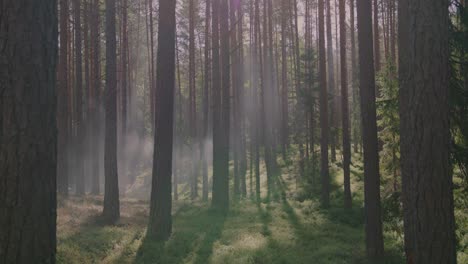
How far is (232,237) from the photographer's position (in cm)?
1234

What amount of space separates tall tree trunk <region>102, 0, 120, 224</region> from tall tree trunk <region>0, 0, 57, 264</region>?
11267mm

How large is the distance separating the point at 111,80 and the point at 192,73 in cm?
1328

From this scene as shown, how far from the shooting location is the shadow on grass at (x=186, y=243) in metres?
9.50

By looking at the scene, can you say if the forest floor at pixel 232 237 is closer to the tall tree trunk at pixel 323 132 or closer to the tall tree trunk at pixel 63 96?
the tall tree trunk at pixel 323 132

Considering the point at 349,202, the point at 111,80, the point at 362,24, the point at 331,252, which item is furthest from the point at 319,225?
the point at 111,80

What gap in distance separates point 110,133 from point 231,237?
5587mm

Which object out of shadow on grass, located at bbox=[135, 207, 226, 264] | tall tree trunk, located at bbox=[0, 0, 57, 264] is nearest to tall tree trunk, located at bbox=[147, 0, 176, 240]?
shadow on grass, located at bbox=[135, 207, 226, 264]

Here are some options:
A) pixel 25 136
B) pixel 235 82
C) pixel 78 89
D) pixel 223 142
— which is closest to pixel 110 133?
pixel 223 142

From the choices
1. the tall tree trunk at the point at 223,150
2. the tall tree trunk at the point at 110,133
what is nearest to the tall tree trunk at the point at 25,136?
the tall tree trunk at the point at 110,133

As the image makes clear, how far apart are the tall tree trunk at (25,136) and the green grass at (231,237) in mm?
6153

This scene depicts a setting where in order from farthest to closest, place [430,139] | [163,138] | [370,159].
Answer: [163,138], [370,159], [430,139]

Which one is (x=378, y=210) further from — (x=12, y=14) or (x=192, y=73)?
(x=192, y=73)

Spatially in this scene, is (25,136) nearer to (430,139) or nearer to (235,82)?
(430,139)

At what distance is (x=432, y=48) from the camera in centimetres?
451
